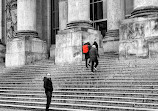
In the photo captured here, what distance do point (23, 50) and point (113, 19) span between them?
6849 millimetres

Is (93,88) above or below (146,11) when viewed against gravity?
below

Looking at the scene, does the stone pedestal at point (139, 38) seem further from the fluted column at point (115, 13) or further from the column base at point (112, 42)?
the fluted column at point (115, 13)

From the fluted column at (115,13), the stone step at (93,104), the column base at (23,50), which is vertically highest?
the fluted column at (115,13)

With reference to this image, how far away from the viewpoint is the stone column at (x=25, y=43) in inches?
749

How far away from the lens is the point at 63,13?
24.0 metres

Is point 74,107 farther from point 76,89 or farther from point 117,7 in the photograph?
point 117,7

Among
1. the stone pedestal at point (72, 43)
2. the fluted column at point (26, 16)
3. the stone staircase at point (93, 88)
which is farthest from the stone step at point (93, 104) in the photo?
the fluted column at point (26, 16)

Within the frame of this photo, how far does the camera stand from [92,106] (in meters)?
9.41

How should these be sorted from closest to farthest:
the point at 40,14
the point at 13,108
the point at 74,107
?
the point at 74,107 < the point at 13,108 < the point at 40,14

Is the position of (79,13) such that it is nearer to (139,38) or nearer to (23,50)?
(139,38)

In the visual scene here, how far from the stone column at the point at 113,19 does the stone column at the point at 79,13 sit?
10.3 ft

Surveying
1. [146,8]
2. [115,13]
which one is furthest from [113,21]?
[146,8]

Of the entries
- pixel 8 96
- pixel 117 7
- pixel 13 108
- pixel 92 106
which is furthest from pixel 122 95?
pixel 117 7

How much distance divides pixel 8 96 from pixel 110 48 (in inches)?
348
